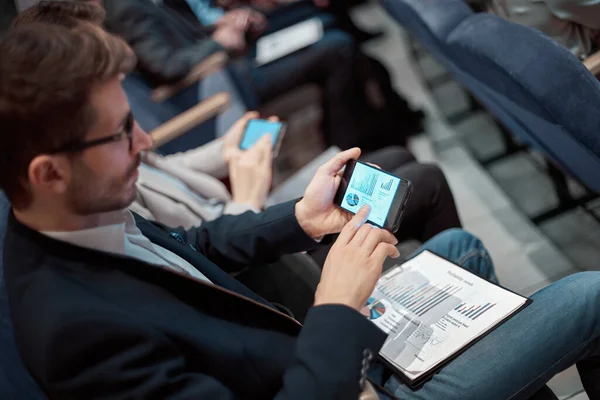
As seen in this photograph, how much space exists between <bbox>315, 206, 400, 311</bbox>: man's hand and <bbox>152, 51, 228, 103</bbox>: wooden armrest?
4.65 ft

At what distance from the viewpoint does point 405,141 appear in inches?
101

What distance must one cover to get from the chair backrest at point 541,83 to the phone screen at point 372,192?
15.6 inches

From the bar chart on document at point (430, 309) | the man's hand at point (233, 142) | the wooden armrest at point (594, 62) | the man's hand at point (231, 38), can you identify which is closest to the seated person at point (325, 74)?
the man's hand at point (231, 38)

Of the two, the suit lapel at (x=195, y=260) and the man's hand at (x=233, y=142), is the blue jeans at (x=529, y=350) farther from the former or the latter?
the man's hand at (x=233, y=142)

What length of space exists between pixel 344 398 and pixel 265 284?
55 centimetres

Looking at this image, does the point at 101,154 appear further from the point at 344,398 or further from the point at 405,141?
the point at 405,141

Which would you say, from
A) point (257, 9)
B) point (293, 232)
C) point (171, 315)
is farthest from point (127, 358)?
point (257, 9)

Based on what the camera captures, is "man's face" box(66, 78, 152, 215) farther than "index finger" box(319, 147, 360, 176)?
No

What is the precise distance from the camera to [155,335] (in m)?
0.80

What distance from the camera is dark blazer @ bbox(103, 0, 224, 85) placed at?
2193mm

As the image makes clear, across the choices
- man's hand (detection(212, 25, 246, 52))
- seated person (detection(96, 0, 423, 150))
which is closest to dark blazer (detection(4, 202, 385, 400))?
seated person (detection(96, 0, 423, 150))

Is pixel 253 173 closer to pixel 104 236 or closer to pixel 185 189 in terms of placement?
pixel 185 189

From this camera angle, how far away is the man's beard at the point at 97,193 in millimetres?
812

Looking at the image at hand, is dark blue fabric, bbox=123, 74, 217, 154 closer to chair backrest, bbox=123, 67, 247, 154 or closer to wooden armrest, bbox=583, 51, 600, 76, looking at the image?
chair backrest, bbox=123, 67, 247, 154
